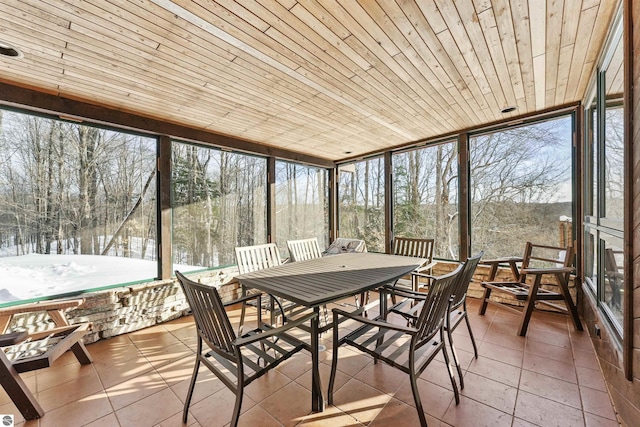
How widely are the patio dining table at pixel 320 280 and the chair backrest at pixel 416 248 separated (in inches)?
22.5

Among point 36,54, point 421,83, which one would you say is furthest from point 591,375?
point 36,54

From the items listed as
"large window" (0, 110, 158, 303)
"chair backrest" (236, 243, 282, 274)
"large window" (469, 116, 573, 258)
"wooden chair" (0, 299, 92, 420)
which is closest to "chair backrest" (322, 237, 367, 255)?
"chair backrest" (236, 243, 282, 274)

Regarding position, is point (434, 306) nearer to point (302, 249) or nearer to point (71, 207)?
point (302, 249)

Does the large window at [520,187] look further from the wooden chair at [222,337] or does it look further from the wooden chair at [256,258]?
the wooden chair at [222,337]

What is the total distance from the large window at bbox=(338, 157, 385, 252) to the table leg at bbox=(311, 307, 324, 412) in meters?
3.59

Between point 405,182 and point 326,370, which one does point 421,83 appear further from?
point 326,370

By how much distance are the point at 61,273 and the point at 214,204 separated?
6.12ft

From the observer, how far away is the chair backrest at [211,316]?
4.33 feet

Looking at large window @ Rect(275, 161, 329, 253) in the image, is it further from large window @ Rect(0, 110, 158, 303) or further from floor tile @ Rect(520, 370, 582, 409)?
floor tile @ Rect(520, 370, 582, 409)

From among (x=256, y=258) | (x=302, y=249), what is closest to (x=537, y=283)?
(x=302, y=249)

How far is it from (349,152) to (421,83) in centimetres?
261

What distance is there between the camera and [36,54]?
1907mm

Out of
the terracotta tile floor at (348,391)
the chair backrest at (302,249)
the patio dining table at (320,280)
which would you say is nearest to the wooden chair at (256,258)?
the chair backrest at (302,249)

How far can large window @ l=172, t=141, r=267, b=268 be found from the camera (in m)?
3.60
